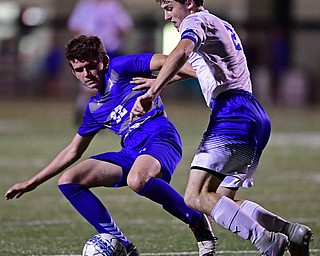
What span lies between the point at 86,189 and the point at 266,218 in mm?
1090

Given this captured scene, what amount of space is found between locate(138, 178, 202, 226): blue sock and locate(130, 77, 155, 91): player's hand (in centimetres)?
55

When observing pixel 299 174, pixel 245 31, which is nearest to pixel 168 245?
pixel 299 174

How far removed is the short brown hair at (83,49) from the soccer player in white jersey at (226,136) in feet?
1.31

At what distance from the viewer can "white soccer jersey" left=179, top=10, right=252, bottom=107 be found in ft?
17.5

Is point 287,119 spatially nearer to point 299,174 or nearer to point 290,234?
point 299,174

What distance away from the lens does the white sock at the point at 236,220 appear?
5.13 meters

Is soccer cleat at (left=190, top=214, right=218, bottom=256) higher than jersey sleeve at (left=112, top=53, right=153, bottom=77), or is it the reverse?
jersey sleeve at (left=112, top=53, right=153, bottom=77)

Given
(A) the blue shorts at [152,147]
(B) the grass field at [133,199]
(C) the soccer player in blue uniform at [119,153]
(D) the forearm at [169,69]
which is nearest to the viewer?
(D) the forearm at [169,69]

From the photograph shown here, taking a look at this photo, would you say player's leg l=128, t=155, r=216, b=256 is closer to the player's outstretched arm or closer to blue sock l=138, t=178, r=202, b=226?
blue sock l=138, t=178, r=202, b=226

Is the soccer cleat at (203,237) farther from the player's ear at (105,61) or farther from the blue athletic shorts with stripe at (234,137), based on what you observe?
the player's ear at (105,61)

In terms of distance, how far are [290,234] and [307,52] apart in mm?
23563

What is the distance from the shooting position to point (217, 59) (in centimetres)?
544

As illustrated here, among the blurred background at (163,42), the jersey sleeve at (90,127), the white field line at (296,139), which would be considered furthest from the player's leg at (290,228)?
the blurred background at (163,42)

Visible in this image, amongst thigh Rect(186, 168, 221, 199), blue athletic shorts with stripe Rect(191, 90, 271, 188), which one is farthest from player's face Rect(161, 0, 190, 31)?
thigh Rect(186, 168, 221, 199)
